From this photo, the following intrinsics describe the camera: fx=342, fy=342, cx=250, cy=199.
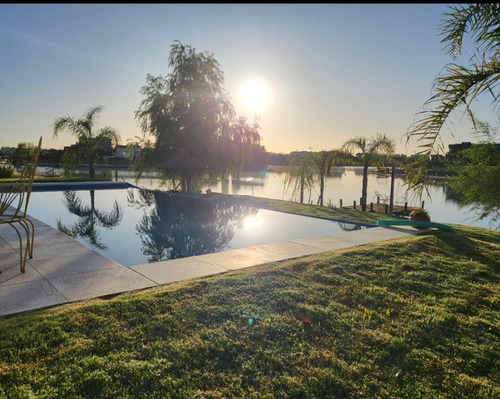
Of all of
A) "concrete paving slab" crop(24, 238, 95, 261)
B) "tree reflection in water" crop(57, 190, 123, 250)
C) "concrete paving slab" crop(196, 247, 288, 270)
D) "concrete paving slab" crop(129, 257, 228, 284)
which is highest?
"concrete paving slab" crop(24, 238, 95, 261)

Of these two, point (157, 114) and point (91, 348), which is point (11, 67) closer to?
point (157, 114)

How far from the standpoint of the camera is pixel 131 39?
9875 mm

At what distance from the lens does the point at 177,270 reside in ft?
14.8

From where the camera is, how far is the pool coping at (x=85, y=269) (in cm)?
355

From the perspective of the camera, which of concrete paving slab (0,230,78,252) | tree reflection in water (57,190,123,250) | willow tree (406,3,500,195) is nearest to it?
willow tree (406,3,500,195)

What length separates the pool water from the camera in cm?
716

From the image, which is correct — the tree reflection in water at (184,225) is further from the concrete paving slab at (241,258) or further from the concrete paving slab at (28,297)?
the concrete paving slab at (28,297)

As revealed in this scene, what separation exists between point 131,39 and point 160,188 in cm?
1058

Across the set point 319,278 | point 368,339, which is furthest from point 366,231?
point 368,339

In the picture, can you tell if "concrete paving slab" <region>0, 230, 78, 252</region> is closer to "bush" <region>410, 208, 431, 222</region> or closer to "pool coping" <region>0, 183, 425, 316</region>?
"pool coping" <region>0, 183, 425, 316</region>

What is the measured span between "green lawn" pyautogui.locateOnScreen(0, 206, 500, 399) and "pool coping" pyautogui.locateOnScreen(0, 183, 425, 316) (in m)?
0.31

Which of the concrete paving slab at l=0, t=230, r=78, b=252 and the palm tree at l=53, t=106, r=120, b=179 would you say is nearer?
the concrete paving slab at l=0, t=230, r=78, b=252

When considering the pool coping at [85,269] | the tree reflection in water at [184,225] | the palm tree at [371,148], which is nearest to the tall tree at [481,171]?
the palm tree at [371,148]

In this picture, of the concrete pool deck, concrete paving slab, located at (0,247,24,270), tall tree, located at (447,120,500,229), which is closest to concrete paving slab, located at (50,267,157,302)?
the concrete pool deck
